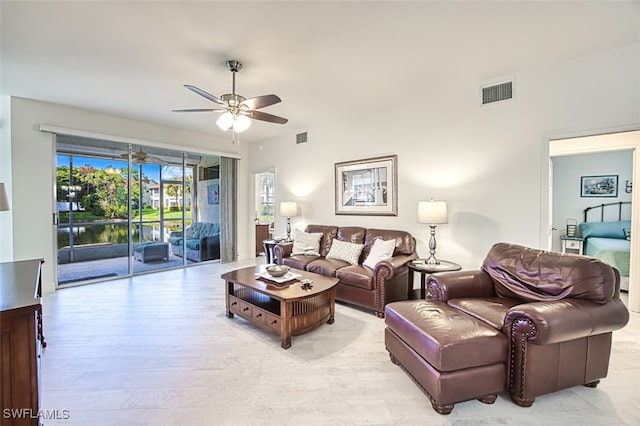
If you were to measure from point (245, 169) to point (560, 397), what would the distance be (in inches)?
250

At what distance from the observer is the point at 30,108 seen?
412cm

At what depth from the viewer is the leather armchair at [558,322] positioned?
183 centimetres

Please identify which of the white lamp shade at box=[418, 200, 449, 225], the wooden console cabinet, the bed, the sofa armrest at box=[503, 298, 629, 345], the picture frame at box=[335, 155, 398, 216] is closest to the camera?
the wooden console cabinet

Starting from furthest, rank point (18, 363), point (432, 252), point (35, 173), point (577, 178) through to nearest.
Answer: point (577, 178) → point (35, 173) → point (432, 252) → point (18, 363)

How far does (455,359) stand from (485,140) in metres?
2.77

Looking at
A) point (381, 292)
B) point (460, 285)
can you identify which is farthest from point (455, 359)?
point (381, 292)

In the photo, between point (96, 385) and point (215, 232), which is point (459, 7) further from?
point (215, 232)

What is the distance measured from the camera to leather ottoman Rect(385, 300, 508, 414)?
5.94 feet

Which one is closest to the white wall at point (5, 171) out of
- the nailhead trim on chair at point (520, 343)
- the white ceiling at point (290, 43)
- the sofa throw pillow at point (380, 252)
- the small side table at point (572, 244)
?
the white ceiling at point (290, 43)

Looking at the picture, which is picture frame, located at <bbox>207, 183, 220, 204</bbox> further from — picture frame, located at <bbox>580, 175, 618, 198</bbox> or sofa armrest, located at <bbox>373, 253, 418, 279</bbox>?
picture frame, located at <bbox>580, 175, 618, 198</bbox>

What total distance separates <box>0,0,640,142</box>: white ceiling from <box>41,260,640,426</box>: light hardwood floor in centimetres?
276

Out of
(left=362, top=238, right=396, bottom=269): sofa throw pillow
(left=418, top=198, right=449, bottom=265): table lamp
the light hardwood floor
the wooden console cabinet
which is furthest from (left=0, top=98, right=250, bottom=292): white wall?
(left=418, top=198, right=449, bottom=265): table lamp

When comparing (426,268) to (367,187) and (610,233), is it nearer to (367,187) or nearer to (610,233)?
(367,187)

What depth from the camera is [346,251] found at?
4.28 m
